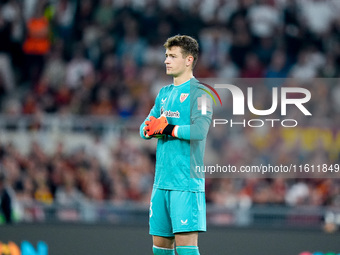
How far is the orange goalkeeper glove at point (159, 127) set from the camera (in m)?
4.54

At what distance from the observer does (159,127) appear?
4574 millimetres

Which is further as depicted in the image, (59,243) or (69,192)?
(69,192)

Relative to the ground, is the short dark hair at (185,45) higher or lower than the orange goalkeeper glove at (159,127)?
higher

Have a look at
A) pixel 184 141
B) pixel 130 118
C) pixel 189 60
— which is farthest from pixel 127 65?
pixel 184 141

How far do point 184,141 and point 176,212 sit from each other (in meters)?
0.50

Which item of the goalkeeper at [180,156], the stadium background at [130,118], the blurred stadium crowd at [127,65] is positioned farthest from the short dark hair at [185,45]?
the blurred stadium crowd at [127,65]

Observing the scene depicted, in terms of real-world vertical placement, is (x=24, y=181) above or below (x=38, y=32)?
below

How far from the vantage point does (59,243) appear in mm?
6680

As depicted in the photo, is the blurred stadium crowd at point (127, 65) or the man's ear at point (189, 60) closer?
the man's ear at point (189, 60)

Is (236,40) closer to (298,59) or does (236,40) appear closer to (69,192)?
(298,59)

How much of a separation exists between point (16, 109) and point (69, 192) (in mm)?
2160

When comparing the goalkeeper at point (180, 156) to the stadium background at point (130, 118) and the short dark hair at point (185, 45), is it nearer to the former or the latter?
the short dark hair at point (185, 45)

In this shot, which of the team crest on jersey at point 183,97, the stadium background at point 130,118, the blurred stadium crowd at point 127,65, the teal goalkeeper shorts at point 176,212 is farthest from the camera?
the blurred stadium crowd at point 127,65

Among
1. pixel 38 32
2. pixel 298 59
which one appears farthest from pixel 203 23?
pixel 38 32
